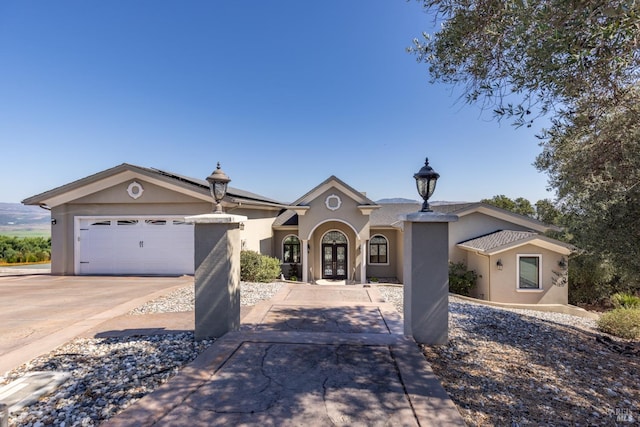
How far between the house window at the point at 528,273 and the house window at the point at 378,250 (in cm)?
694

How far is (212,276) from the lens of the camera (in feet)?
14.8

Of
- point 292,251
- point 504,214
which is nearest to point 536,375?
point 504,214

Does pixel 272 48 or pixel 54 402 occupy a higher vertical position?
pixel 272 48

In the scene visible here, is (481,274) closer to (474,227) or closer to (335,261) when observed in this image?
(474,227)

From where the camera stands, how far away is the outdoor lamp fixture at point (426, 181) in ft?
14.9

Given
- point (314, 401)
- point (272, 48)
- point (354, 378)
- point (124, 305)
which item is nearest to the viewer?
point (314, 401)

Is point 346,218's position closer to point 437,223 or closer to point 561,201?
point 561,201

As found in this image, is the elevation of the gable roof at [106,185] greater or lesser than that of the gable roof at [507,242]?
greater

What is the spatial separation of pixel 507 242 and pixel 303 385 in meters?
13.5

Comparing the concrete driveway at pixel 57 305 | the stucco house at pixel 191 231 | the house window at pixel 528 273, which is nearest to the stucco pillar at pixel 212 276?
the concrete driveway at pixel 57 305

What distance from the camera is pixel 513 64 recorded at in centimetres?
478

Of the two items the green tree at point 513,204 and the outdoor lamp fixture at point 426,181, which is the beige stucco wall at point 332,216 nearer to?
A: the outdoor lamp fixture at point 426,181

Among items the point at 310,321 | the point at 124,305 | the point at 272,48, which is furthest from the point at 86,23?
the point at 310,321

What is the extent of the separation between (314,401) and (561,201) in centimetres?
1133
